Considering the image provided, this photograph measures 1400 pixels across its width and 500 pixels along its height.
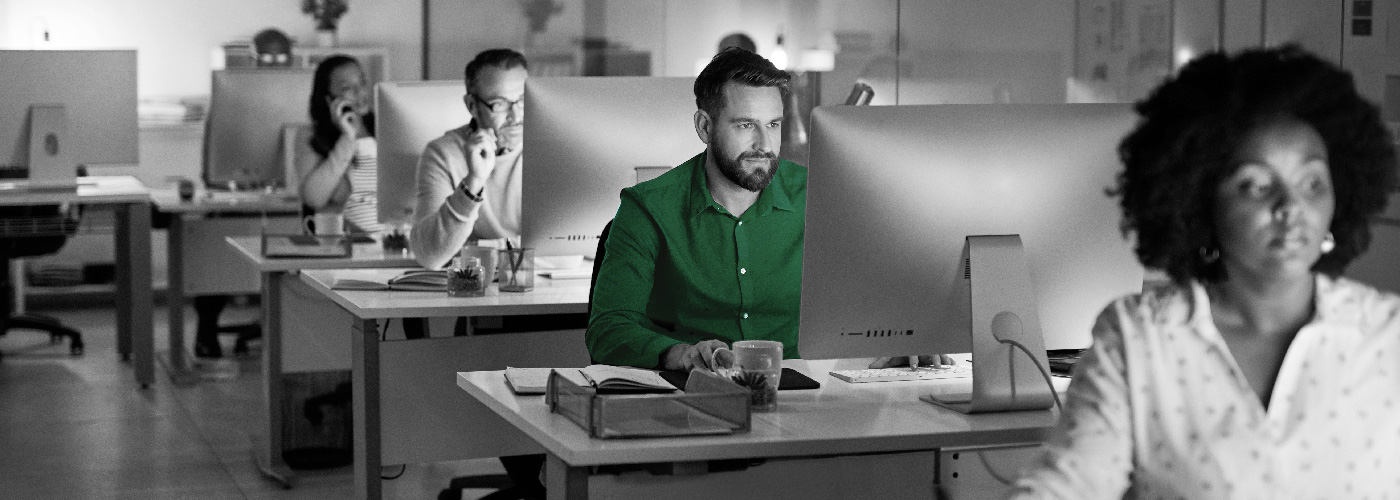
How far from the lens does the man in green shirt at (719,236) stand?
2.84m

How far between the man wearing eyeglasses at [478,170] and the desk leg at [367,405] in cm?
43

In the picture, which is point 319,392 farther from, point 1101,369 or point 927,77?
point 1101,369

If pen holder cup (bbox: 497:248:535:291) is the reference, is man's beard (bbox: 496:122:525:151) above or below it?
above

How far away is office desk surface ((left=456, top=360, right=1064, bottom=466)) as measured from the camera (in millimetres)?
2104

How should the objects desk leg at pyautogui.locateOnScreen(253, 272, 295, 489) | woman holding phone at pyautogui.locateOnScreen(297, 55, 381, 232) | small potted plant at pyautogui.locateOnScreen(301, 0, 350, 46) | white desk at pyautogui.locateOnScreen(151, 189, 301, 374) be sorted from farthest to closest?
small potted plant at pyautogui.locateOnScreen(301, 0, 350, 46), white desk at pyautogui.locateOnScreen(151, 189, 301, 374), woman holding phone at pyautogui.locateOnScreen(297, 55, 381, 232), desk leg at pyautogui.locateOnScreen(253, 272, 295, 489)

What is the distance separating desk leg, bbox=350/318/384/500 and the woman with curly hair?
84.2 inches

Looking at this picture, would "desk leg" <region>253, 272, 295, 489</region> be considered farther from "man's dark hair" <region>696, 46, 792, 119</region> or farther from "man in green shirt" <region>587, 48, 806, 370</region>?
"man's dark hair" <region>696, 46, 792, 119</region>

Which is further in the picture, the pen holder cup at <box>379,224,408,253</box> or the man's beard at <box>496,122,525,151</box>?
the pen holder cup at <box>379,224,408,253</box>

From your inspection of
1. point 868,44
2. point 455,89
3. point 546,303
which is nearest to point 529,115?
point 546,303

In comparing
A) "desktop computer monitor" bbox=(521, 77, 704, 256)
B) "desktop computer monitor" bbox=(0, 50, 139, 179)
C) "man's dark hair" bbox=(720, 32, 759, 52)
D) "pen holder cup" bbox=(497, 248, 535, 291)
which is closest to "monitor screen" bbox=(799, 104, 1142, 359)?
"desktop computer monitor" bbox=(521, 77, 704, 256)

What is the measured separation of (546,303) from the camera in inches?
136

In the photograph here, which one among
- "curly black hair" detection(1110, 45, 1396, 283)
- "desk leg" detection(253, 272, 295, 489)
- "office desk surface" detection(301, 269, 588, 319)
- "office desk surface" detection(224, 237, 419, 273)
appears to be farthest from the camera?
"desk leg" detection(253, 272, 295, 489)

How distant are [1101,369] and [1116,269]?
829 millimetres

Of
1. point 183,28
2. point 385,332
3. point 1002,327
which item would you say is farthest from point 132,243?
point 1002,327
